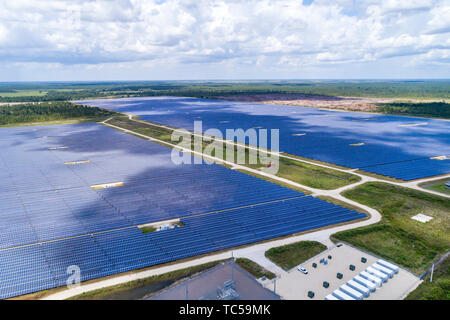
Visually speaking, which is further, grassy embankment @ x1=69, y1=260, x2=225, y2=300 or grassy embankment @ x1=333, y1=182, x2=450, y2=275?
grassy embankment @ x1=333, y1=182, x2=450, y2=275

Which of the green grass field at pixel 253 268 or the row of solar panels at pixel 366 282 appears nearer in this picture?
the row of solar panels at pixel 366 282

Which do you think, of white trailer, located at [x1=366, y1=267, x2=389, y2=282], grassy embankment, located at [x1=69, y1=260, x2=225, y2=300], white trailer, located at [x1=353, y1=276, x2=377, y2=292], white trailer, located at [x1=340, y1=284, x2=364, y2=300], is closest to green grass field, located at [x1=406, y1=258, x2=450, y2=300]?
white trailer, located at [x1=366, y1=267, x2=389, y2=282]

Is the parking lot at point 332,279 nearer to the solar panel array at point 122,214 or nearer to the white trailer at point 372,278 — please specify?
the white trailer at point 372,278

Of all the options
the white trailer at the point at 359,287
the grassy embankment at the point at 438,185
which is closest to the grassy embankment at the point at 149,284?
the white trailer at the point at 359,287

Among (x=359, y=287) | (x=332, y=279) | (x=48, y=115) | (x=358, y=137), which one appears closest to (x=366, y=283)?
(x=359, y=287)

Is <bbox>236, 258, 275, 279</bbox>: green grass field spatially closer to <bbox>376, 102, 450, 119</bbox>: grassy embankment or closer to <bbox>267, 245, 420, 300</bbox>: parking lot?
<bbox>267, 245, 420, 300</bbox>: parking lot
